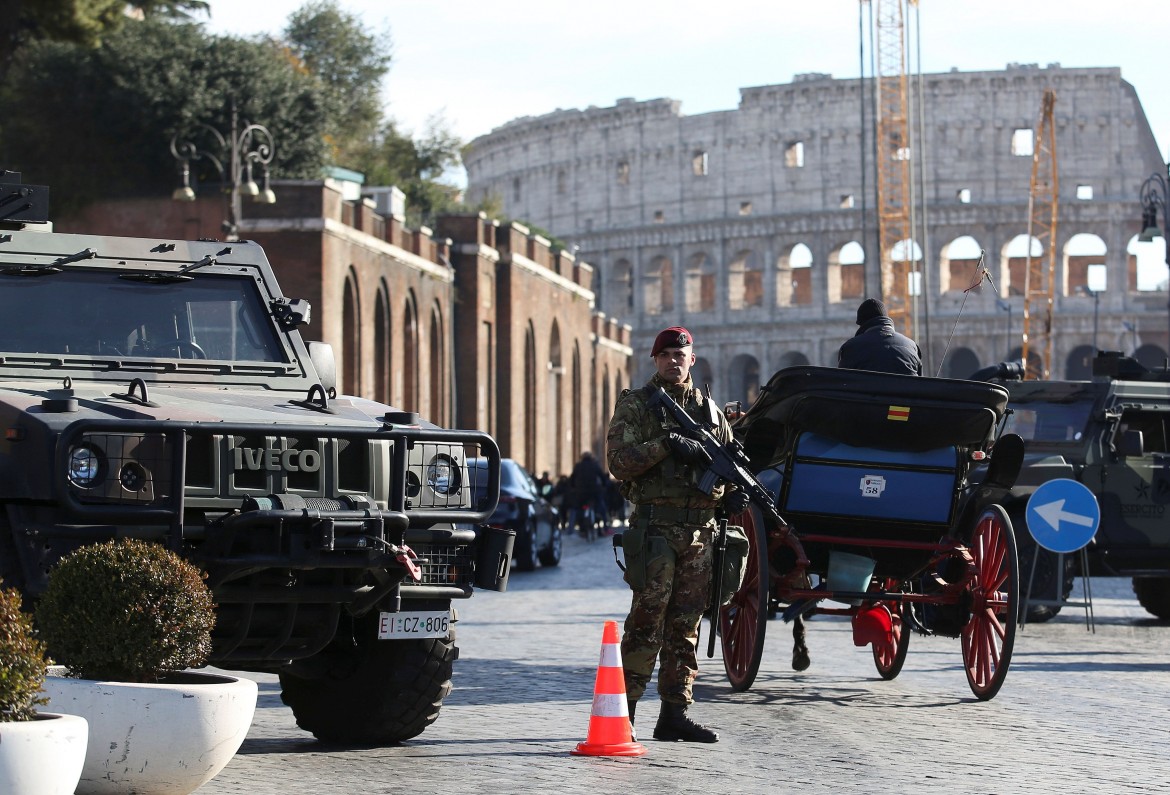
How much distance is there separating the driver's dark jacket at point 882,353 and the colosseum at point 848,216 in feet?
349

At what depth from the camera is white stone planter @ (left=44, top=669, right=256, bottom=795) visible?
6.98 meters

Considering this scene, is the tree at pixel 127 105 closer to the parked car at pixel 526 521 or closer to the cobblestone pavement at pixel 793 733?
the parked car at pixel 526 521

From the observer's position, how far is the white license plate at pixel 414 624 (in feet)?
28.0

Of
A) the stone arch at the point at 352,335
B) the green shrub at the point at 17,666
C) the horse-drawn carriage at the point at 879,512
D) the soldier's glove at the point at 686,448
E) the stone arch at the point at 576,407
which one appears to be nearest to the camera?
the green shrub at the point at 17,666

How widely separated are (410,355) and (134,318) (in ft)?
143

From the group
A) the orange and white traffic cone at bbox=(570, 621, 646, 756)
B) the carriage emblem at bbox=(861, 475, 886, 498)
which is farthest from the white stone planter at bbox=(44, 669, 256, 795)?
the carriage emblem at bbox=(861, 475, 886, 498)

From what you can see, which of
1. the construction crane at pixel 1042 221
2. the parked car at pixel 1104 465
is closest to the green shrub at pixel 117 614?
the parked car at pixel 1104 465

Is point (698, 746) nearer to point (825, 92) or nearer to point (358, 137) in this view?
point (358, 137)

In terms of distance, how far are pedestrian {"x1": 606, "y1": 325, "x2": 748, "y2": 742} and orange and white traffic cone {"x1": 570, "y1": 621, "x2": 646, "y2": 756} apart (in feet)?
1.31

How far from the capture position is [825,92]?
4850 inches

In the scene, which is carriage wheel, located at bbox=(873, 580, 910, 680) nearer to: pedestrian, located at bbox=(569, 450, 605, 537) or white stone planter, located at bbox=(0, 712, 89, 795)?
white stone planter, located at bbox=(0, 712, 89, 795)

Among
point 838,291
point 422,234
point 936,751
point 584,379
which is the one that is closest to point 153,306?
point 936,751

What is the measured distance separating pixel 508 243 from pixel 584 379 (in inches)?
640

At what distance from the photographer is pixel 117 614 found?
23.0ft
